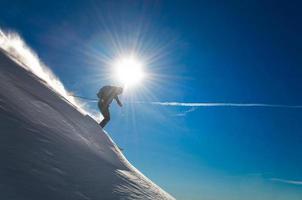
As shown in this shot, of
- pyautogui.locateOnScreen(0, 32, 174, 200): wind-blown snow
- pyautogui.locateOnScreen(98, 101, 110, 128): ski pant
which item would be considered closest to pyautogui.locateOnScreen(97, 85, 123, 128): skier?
pyautogui.locateOnScreen(98, 101, 110, 128): ski pant

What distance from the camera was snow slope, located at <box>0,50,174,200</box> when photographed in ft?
24.1

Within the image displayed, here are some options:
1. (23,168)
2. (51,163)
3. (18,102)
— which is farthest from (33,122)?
(23,168)

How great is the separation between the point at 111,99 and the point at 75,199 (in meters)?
21.0

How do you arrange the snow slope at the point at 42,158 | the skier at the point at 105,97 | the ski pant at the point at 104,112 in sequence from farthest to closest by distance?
the skier at the point at 105,97, the ski pant at the point at 104,112, the snow slope at the point at 42,158

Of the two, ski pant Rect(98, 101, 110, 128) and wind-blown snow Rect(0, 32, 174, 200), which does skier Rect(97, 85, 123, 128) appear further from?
wind-blown snow Rect(0, 32, 174, 200)

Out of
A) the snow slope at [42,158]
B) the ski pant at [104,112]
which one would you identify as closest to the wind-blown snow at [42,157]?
the snow slope at [42,158]

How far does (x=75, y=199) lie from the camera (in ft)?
26.6

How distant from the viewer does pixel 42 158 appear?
8930 millimetres

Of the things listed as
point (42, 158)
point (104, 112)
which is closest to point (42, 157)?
point (42, 158)

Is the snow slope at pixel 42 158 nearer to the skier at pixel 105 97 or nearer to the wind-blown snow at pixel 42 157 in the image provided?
the wind-blown snow at pixel 42 157

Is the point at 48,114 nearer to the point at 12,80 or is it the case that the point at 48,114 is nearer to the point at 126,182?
the point at 12,80

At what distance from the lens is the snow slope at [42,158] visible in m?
7.33

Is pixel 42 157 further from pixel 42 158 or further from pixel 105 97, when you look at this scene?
pixel 105 97

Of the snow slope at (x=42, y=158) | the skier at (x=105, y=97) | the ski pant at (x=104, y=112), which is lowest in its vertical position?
the snow slope at (x=42, y=158)
